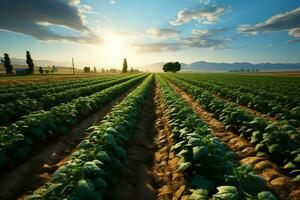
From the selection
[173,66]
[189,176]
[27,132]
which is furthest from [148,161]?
[173,66]

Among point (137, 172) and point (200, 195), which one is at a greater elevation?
point (200, 195)

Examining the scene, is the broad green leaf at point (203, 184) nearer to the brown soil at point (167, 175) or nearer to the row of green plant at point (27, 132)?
the brown soil at point (167, 175)

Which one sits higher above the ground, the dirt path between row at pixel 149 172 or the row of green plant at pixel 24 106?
the row of green plant at pixel 24 106

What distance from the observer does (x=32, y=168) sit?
5.86 m

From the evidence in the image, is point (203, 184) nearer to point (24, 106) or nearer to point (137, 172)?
point (137, 172)

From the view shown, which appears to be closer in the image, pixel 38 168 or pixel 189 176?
pixel 189 176

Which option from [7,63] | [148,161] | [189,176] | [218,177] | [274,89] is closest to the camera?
[218,177]

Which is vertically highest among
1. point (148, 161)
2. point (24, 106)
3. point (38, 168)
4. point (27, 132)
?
point (24, 106)

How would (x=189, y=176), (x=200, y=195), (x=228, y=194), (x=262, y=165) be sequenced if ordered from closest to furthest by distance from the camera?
(x=228, y=194), (x=200, y=195), (x=189, y=176), (x=262, y=165)

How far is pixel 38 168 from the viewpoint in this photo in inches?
232

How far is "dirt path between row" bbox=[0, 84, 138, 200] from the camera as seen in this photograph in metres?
4.94

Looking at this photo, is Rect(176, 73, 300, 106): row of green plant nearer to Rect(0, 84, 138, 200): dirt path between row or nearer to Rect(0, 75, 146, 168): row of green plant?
Rect(0, 84, 138, 200): dirt path between row

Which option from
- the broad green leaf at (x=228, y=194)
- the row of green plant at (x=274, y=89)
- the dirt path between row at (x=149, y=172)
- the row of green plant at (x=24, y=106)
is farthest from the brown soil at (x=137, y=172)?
the row of green plant at (x=274, y=89)

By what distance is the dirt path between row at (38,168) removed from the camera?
4939mm
